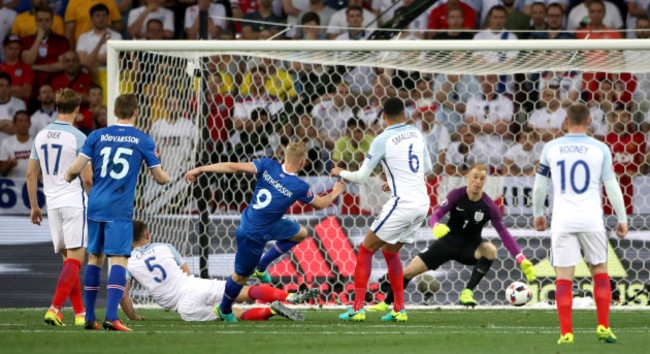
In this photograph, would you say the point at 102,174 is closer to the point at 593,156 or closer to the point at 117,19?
the point at 593,156

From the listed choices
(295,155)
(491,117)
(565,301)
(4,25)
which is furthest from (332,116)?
(4,25)

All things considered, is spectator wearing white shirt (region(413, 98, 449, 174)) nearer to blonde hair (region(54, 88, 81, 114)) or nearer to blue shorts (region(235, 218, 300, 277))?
blue shorts (region(235, 218, 300, 277))

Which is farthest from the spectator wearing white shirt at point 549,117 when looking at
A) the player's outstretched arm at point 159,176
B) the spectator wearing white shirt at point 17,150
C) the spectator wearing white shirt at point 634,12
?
the spectator wearing white shirt at point 17,150

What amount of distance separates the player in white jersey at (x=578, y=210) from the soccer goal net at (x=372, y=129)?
3.24 m

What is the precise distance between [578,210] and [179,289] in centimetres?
367

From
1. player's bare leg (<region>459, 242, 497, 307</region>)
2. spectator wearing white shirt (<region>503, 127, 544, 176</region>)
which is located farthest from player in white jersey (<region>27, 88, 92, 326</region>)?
spectator wearing white shirt (<region>503, 127, 544, 176</region>)

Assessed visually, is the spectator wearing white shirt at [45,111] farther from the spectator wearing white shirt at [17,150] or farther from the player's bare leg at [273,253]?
the player's bare leg at [273,253]

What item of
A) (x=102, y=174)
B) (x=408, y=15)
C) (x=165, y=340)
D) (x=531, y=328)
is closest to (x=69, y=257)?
(x=102, y=174)

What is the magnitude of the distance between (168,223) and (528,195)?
393cm

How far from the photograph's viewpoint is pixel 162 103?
37.2 feet

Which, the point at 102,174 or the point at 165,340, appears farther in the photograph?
the point at 102,174

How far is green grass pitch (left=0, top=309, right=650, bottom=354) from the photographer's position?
6.42 metres

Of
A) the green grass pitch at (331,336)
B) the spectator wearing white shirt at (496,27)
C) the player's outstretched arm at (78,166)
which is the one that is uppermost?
the spectator wearing white shirt at (496,27)

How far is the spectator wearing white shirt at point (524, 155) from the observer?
11.0 metres
